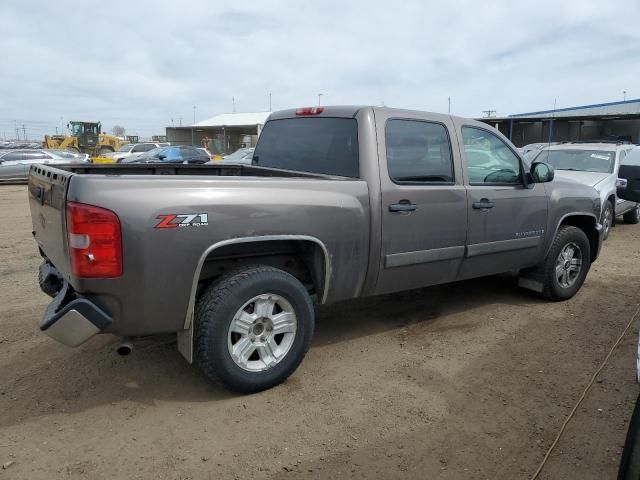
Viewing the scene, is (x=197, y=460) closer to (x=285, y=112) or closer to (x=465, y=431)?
(x=465, y=431)

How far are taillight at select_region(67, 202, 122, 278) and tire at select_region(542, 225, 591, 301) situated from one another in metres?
4.21

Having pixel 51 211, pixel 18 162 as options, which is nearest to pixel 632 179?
pixel 51 211

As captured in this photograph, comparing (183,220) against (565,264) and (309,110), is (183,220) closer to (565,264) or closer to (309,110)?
(309,110)

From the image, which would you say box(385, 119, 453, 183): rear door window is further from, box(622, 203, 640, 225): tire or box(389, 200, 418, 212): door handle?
box(622, 203, 640, 225): tire

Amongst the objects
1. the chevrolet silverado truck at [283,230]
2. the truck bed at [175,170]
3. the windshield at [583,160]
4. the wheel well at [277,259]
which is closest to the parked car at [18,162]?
the truck bed at [175,170]

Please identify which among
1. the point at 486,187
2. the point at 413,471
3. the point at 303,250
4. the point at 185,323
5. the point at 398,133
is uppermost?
the point at 398,133

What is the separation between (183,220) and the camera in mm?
2846

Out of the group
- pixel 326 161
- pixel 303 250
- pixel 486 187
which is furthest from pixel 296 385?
pixel 486 187

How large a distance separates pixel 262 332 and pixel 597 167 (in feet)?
29.3

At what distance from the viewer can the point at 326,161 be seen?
4.07 meters

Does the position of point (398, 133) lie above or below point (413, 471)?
above

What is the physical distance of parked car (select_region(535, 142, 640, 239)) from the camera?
9.11m

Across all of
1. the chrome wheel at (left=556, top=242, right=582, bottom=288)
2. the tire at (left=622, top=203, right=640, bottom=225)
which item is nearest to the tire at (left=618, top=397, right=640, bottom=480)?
the chrome wheel at (left=556, top=242, right=582, bottom=288)

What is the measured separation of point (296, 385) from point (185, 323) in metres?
0.95
